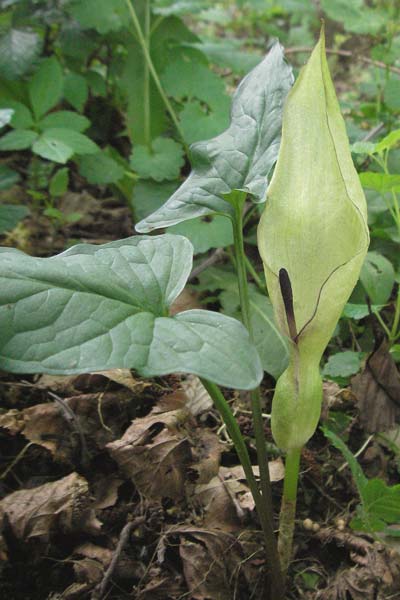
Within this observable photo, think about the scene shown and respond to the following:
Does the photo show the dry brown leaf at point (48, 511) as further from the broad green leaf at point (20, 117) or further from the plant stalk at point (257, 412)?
the broad green leaf at point (20, 117)

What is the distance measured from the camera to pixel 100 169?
149 centimetres

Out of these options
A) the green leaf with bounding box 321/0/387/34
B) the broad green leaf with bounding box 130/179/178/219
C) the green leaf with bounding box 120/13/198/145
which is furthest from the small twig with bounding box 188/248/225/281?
the green leaf with bounding box 321/0/387/34

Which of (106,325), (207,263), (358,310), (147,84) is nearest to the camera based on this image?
(106,325)

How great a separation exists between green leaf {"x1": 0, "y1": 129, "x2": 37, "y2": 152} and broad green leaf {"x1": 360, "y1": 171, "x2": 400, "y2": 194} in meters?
0.72

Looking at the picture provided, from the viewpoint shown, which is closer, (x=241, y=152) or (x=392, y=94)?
(x=241, y=152)

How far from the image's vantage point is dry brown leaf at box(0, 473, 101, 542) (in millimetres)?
849

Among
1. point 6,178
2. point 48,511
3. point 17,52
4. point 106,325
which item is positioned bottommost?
point 48,511

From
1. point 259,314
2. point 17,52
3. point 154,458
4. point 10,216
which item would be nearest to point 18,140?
point 10,216

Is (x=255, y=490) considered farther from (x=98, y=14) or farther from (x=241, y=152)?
(x=98, y=14)

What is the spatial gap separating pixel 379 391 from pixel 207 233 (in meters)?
0.50

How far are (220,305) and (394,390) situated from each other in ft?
1.58

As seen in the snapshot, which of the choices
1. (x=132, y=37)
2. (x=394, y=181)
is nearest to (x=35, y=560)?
(x=394, y=181)

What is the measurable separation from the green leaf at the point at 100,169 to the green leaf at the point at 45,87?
Result: 160mm

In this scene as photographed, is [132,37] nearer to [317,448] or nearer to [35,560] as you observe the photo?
[317,448]
